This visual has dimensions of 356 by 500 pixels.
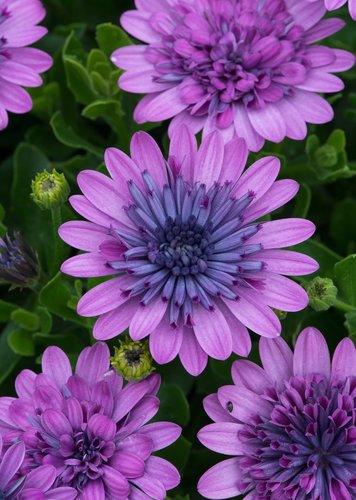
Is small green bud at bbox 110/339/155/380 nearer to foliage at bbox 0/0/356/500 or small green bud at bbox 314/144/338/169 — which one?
foliage at bbox 0/0/356/500

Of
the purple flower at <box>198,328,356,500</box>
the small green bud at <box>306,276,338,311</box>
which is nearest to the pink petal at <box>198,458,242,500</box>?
the purple flower at <box>198,328,356,500</box>

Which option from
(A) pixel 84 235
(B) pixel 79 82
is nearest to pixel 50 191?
(A) pixel 84 235

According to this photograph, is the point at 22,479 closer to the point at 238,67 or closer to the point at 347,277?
the point at 347,277

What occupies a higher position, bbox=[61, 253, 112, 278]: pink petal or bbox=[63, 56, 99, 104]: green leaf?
bbox=[63, 56, 99, 104]: green leaf

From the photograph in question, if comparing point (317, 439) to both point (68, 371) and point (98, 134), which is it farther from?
point (98, 134)

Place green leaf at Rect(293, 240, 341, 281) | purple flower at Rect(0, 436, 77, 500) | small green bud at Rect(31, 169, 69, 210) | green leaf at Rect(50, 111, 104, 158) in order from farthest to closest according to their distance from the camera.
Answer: green leaf at Rect(50, 111, 104, 158) → green leaf at Rect(293, 240, 341, 281) → small green bud at Rect(31, 169, 69, 210) → purple flower at Rect(0, 436, 77, 500)
